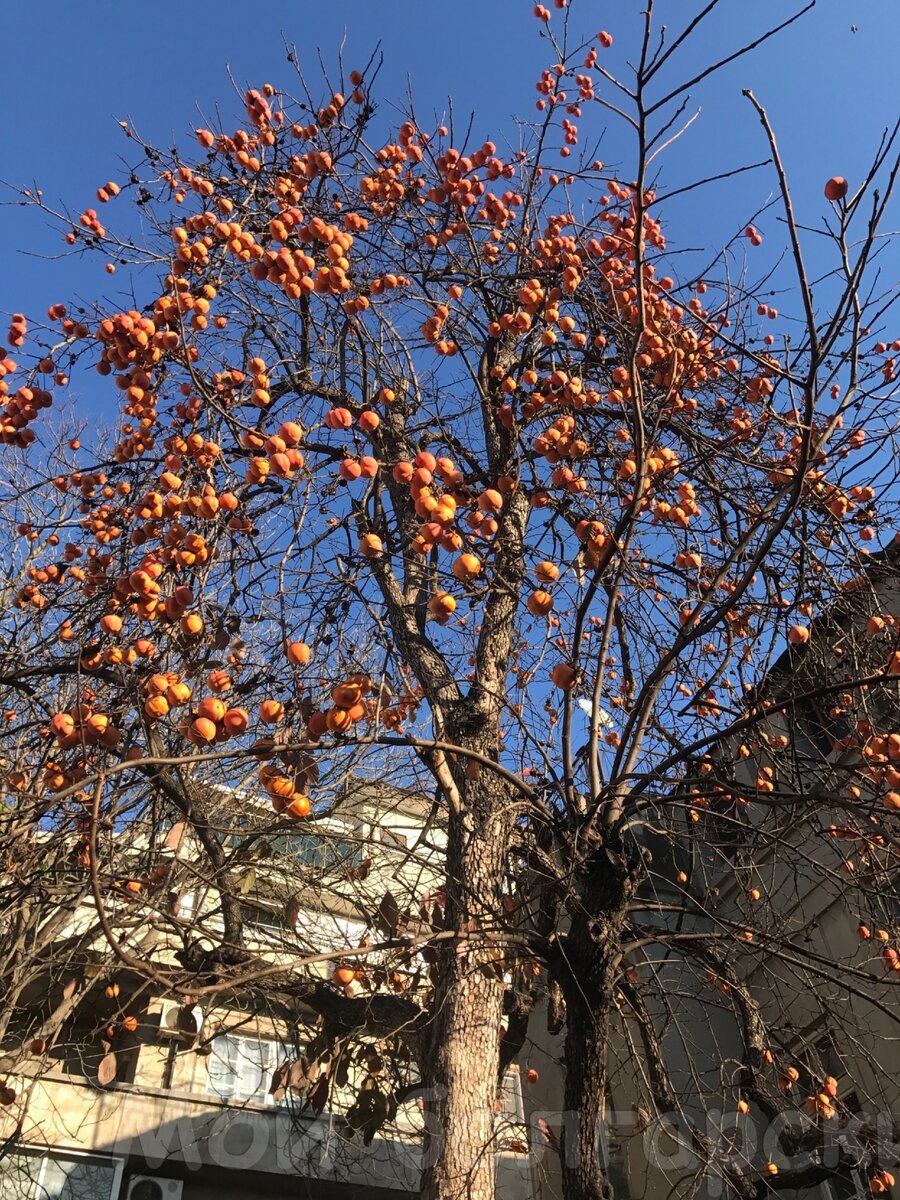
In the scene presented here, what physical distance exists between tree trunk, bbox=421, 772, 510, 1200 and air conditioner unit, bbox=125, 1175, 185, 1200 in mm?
6224

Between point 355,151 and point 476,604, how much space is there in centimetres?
289

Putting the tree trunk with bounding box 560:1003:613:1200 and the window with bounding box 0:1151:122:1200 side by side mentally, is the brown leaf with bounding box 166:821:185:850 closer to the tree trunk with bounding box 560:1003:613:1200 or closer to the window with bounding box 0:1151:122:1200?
the tree trunk with bounding box 560:1003:613:1200

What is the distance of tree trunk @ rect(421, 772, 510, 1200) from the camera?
2600 millimetres

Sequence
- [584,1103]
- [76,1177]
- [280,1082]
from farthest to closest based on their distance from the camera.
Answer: [76,1177], [280,1082], [584,1103]

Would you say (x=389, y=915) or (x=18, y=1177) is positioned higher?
(x=389, y=915)

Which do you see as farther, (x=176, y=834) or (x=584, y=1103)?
(x=176, y=834)

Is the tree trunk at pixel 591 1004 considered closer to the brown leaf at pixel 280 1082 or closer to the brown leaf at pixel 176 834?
the brown leaf at pixel 280 1082

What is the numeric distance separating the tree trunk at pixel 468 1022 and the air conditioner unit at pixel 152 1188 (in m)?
6.22

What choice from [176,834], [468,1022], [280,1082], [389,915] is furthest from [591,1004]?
[176,834]

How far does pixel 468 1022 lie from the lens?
289 cm

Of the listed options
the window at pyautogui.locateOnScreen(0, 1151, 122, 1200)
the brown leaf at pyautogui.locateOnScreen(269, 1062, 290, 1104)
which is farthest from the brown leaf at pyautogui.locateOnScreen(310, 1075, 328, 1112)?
the window at pyautogui.locateOnScreen(0, 1151, 122, 1200)

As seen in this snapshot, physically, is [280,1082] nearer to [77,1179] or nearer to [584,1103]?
[584,1103]

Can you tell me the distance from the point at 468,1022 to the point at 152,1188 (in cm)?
659

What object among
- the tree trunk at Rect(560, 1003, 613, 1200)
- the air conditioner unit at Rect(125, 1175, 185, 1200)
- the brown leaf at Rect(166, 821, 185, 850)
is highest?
the brown leaf at Rect(166, 821, 185, 850)
